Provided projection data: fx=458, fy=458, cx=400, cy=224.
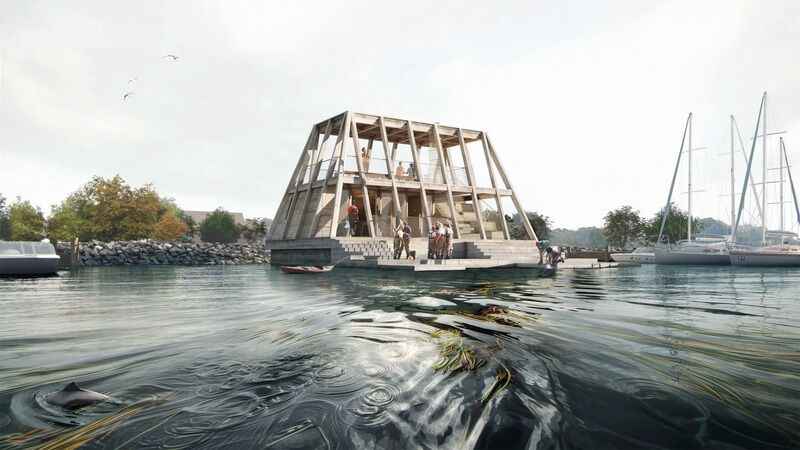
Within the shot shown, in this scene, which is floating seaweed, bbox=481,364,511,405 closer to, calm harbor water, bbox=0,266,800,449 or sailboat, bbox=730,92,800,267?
calm harbor water, bbox=0,266,800,449

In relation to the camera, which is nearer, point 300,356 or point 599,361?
point 599,361

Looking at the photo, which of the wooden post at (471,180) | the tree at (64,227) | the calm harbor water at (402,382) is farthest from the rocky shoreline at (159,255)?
the calm harbor water at (402,382)

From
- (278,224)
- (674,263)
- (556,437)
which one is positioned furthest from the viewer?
(674,263)

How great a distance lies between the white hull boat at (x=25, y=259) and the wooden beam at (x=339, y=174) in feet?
43.3

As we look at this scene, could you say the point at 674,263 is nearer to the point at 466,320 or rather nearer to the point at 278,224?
the point at 278,224

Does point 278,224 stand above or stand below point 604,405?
above

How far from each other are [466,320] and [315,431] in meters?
3.80

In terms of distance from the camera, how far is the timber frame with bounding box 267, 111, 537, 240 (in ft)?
89.2

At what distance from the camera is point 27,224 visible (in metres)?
57.6

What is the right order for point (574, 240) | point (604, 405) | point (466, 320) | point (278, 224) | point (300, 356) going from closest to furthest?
point (604, 405), point (300, 356), point (466, 320), point (278, 224), point (574, 240)

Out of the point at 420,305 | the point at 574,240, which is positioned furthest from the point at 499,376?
the point at 574,240

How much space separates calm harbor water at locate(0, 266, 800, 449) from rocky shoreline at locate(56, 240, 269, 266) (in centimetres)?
3667

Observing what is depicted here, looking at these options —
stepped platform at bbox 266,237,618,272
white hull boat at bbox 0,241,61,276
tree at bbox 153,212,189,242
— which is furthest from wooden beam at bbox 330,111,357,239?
tree at bbox 153,212,189,242

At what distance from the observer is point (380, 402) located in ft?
10.1
